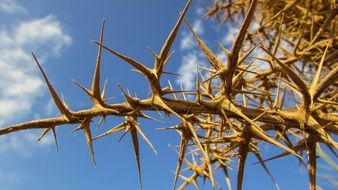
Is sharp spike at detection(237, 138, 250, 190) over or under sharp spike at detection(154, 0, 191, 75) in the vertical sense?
under

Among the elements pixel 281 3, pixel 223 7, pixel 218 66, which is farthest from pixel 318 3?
pixel 218 66

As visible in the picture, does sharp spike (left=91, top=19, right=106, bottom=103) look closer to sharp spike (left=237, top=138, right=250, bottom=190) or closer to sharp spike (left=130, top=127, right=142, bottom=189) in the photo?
sharp spike (left=130, top=127, right=142, bottom=189)

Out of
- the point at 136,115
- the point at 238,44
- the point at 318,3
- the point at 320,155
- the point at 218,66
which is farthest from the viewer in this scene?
the point at 318,3

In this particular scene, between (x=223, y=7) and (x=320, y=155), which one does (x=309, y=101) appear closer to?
(x=320, y=155)

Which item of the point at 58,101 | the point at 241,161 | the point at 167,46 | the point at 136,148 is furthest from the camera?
the point at 241,161

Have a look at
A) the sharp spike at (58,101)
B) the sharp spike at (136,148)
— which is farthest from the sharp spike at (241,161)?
the sharp spike at (58,101)

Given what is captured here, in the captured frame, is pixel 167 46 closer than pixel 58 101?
Yes

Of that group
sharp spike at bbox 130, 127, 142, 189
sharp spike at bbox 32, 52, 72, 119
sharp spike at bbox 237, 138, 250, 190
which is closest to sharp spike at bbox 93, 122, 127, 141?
sharp spike at bbox 130, 127, 142, 189

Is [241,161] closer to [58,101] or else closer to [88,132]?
[88,132]

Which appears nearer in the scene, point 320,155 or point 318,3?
point 320,155

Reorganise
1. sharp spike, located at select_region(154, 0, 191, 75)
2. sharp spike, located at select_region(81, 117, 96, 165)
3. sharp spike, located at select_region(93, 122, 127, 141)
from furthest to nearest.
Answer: sharp spike, located at select_region(93, 122, 127, 141) → sharp spike, located at select_region(81, 117, 96, 165) → sharp spike, located at select_region(154, 0, 191, 75)

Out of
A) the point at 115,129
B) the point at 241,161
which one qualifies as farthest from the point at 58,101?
the point at 241,161
